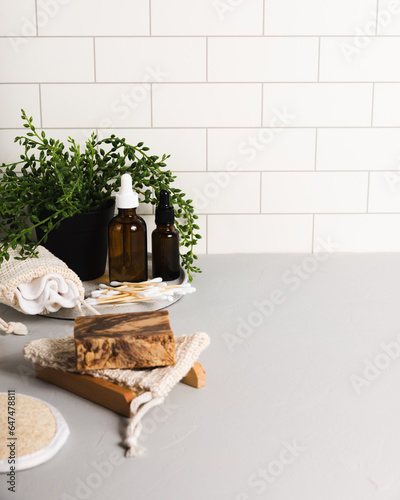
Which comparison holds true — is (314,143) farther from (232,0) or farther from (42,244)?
(42,244)

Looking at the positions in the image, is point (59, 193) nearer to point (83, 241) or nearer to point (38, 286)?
point (83, 241)

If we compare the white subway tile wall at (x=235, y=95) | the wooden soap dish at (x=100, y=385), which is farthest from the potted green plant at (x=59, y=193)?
the wooden soap dish at (x=100, y=385)

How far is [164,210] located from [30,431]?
24.3 inches

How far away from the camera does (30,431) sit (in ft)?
2.71

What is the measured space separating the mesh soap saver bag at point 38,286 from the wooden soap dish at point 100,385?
0.21m

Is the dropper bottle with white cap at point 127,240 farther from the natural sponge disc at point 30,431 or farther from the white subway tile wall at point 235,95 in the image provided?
the natural sponge disc at point 30,431

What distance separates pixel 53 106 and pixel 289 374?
858mm

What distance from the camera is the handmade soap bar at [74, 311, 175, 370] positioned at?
93 cm

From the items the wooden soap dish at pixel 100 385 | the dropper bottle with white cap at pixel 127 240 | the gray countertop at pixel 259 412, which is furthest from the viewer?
the dropper bottle with white cap at pixel 127 240

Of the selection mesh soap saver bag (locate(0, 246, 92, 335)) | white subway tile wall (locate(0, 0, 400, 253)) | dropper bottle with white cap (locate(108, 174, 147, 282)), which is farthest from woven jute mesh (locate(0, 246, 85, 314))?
white subway tile wall (locate(0, 0, 400, 253))

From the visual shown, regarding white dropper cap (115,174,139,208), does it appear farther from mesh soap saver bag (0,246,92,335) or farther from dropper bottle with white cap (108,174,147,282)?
mesh soap saver bag (0,246,92,335)

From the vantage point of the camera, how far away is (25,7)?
145cm

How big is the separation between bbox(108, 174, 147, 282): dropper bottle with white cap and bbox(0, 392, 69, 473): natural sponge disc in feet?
1.57

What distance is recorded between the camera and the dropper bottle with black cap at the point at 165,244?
1348mm
